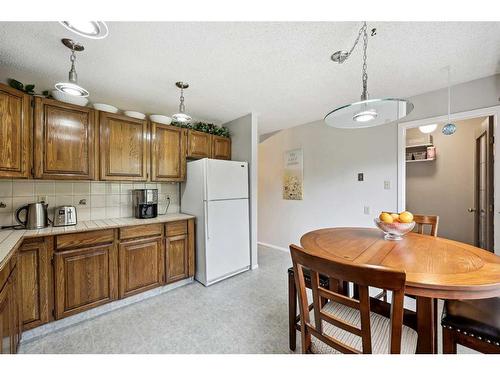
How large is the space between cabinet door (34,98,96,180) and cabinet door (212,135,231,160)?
1453mm

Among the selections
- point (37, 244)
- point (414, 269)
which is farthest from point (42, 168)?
point (414, 269)

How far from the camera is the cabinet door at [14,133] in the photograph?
1.62m

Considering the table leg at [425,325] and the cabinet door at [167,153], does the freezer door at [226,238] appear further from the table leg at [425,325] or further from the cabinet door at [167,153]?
the table leg at [425,325]

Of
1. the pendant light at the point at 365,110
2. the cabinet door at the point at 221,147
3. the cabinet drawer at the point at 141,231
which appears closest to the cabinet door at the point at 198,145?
the cabinet door at the point at 221,147

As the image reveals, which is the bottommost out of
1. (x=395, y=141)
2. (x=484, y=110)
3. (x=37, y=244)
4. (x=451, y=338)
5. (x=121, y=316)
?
(x=121, y=316)

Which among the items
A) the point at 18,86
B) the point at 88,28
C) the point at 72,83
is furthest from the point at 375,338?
the point at 18,86

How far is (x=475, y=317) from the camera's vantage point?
104cm

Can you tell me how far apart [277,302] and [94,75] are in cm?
288

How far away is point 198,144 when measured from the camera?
116 inches

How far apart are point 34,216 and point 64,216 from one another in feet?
0.70

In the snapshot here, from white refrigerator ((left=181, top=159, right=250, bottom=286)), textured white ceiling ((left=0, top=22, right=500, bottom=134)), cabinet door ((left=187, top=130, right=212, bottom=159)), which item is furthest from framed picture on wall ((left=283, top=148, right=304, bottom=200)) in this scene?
cabinet door ((left=187, top=130, right=212, bottom=159))

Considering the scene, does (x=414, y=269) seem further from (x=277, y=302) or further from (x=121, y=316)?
(x=121, y=316)

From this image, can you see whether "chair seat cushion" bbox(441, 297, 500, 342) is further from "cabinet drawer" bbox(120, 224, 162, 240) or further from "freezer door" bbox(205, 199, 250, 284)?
"cabinet drawer" bbox(120, 224, 162, 240)

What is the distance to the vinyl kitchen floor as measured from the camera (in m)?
1.58
